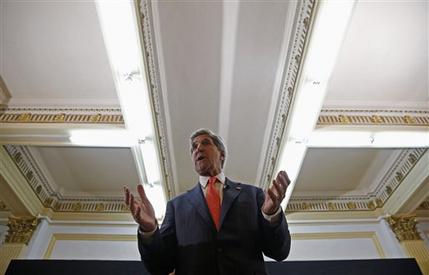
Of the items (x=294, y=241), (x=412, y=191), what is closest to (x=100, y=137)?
(x=294, y=241)

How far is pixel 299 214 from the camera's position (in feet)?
14.3

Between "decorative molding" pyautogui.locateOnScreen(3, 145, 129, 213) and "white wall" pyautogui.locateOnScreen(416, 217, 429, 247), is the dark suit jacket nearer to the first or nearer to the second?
"decorative molding" pyautogui.locateOnScreen(3, 145, 129, 213)

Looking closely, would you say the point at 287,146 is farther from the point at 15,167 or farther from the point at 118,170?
the point at 15,167

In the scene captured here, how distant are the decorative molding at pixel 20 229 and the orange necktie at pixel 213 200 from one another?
3856 millimetres

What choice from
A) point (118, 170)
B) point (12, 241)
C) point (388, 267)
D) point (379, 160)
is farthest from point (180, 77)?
point (12, 241)

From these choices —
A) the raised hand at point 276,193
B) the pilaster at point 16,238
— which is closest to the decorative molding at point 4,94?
the pilaster at point 16,238

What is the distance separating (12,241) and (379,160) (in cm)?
501

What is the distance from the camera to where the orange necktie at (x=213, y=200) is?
951 millimetres

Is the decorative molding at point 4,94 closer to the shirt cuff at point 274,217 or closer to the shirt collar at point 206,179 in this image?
the shirt collar at point 206,179

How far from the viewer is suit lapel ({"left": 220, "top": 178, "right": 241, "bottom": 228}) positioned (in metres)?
0.92

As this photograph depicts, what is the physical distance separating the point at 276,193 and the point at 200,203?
0.28 m

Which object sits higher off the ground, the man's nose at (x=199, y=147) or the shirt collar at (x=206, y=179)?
the man's nose at (x=199, y=147)

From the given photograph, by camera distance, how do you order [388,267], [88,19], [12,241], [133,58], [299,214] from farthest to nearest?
1. [299,214]
2. [12,241]
3. [388,267]
4. [88,19]
5. [133,58]

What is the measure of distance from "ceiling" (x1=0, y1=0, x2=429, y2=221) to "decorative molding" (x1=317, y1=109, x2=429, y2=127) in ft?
0.04
